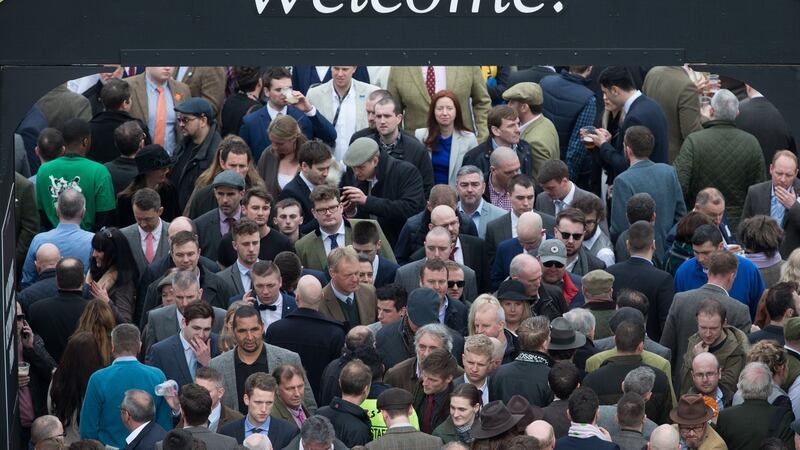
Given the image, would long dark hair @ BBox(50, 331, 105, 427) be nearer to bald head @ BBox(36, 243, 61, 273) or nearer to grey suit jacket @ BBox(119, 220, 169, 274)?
bald head @ BBox(36, 243, 61, 273)

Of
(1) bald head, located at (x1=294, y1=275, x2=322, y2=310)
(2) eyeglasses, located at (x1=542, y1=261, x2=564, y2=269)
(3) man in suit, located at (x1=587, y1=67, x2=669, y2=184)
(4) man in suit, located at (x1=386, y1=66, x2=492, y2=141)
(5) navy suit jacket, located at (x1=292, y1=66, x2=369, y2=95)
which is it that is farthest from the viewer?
(5) navy suit jacket, located at (x1=292, y1=66, x2=369, y2=95)

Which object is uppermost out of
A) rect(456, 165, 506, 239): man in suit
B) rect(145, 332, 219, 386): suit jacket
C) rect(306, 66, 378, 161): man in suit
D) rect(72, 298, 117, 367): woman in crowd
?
rect(306, 66, 378, 161): man in suit

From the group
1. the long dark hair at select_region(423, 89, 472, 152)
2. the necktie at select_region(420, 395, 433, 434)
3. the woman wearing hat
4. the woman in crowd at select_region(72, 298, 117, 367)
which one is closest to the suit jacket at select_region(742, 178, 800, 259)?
the long dark hair at select_region(423, 89, 472, 152)

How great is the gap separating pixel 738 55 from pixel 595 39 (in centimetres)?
79

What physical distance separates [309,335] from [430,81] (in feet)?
17.2

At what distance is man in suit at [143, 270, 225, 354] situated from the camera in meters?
13.1

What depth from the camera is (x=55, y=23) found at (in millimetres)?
9750

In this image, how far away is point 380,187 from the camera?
1579 centimetres

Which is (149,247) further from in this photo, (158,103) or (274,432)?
(274,432)

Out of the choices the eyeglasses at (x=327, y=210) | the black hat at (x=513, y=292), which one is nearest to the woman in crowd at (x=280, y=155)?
the eyeglasses at (x=327, y=210)

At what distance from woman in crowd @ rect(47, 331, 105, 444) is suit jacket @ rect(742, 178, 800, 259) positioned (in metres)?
6.01

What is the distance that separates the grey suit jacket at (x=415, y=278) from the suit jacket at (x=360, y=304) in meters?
0.27

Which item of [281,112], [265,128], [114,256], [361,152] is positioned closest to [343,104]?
[281,112]

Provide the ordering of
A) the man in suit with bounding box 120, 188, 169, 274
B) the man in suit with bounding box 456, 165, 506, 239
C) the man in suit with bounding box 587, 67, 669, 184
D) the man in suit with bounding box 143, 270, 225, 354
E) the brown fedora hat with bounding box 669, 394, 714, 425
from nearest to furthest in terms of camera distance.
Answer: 1. the brown fedora hat with bounding box 669, 394, 714, 425
2. the man in suit with bounding box 143, 270, 225, 354
3. the man in suit with bounding box 120, 188, 169, 274
4. the man in suit with bounding box 456, 165, 506, 239
5. the man in suit with bounding box 587, 67, 669, 184
